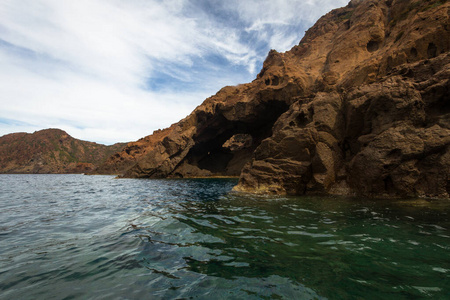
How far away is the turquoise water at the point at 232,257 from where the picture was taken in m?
3.47

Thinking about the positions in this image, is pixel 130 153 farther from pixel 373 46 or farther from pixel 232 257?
pixel 232 257

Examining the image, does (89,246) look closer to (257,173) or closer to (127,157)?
(257,173)

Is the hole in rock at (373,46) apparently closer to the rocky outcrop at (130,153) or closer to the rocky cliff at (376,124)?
the rocky cliff at (376,124)

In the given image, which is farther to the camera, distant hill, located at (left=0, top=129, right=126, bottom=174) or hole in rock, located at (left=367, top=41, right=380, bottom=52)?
distant hill, located at (left=0, top=129, right=126, bottom=174)

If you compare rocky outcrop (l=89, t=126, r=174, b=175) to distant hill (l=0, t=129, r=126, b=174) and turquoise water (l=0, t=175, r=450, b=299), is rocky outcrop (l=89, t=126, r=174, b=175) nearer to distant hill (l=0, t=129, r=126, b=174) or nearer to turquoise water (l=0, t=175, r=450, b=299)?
distant hill (l=0, t=129, r=126, b=174)

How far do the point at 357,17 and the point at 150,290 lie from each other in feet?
139

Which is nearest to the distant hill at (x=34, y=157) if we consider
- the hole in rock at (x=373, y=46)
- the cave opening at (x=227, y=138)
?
the cave opening at (x=227, y=138)

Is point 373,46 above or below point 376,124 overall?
above

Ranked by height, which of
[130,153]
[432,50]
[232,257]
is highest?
[432,50]

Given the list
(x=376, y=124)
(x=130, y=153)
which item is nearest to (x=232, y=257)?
(x=376, y=124)

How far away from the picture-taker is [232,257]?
188 inches

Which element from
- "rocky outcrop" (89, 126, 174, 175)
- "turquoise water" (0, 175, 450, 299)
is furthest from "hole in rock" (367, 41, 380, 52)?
"rocky outcrop" (89, 126, 174, 175)

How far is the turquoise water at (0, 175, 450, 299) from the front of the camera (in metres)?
3.47

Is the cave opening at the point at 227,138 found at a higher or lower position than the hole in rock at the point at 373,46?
lower
